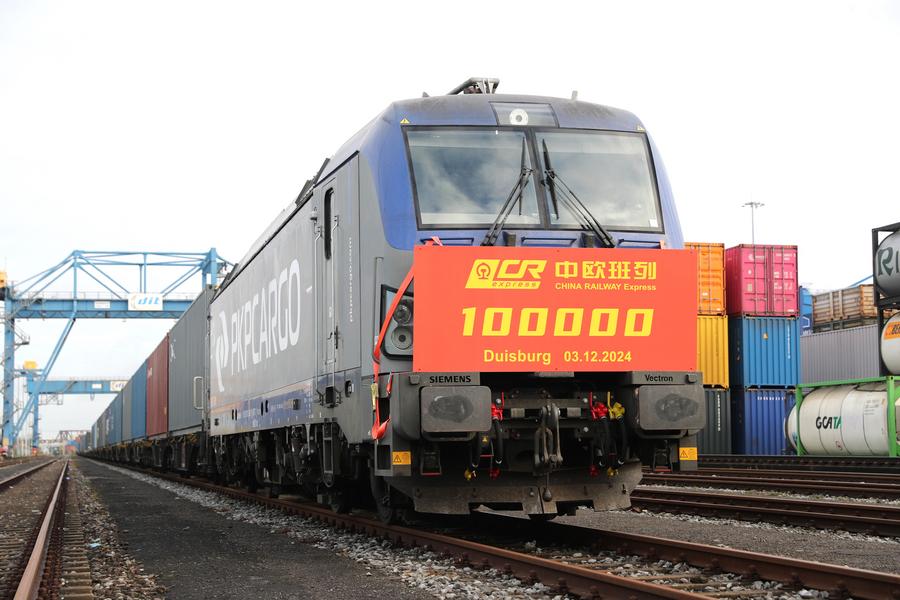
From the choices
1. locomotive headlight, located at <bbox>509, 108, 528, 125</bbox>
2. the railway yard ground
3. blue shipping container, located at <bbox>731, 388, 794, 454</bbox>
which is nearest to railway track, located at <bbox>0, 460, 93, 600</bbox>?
the railway yard ground

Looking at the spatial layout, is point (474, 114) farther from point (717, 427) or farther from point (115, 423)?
point (115, 423)

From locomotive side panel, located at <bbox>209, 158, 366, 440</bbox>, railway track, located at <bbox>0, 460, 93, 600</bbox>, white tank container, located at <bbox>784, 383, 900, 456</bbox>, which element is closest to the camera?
railway track, located at <bbox>0, 460, 93, 600</bbox>

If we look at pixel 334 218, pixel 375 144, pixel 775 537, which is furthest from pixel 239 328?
pixel 775 537

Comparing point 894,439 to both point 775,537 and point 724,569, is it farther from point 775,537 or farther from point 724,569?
point 724,569

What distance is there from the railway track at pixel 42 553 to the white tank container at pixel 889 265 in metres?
17.7

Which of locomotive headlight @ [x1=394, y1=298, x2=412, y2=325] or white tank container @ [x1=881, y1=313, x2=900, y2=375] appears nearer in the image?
locomotive headlight @ [x1=394, y1=298, x2=412, y2=325]

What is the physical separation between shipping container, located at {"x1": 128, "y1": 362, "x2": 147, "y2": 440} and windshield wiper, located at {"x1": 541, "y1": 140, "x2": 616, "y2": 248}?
84.4ft

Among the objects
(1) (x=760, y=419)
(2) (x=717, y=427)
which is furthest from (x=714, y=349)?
(1) (x=760, y=419)

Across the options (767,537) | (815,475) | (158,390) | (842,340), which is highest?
(842,340)

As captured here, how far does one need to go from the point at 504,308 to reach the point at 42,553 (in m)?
4.91

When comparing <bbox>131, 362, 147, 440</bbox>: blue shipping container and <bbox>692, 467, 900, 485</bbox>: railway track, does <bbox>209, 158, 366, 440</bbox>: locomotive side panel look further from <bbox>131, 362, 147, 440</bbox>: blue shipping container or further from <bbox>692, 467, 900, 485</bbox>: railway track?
<bbox>131, 362, 147, 440</bbox>: blue shipping container

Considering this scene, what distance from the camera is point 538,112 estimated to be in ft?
27.7

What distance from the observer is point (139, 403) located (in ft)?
111

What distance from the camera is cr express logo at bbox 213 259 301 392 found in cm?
1081
